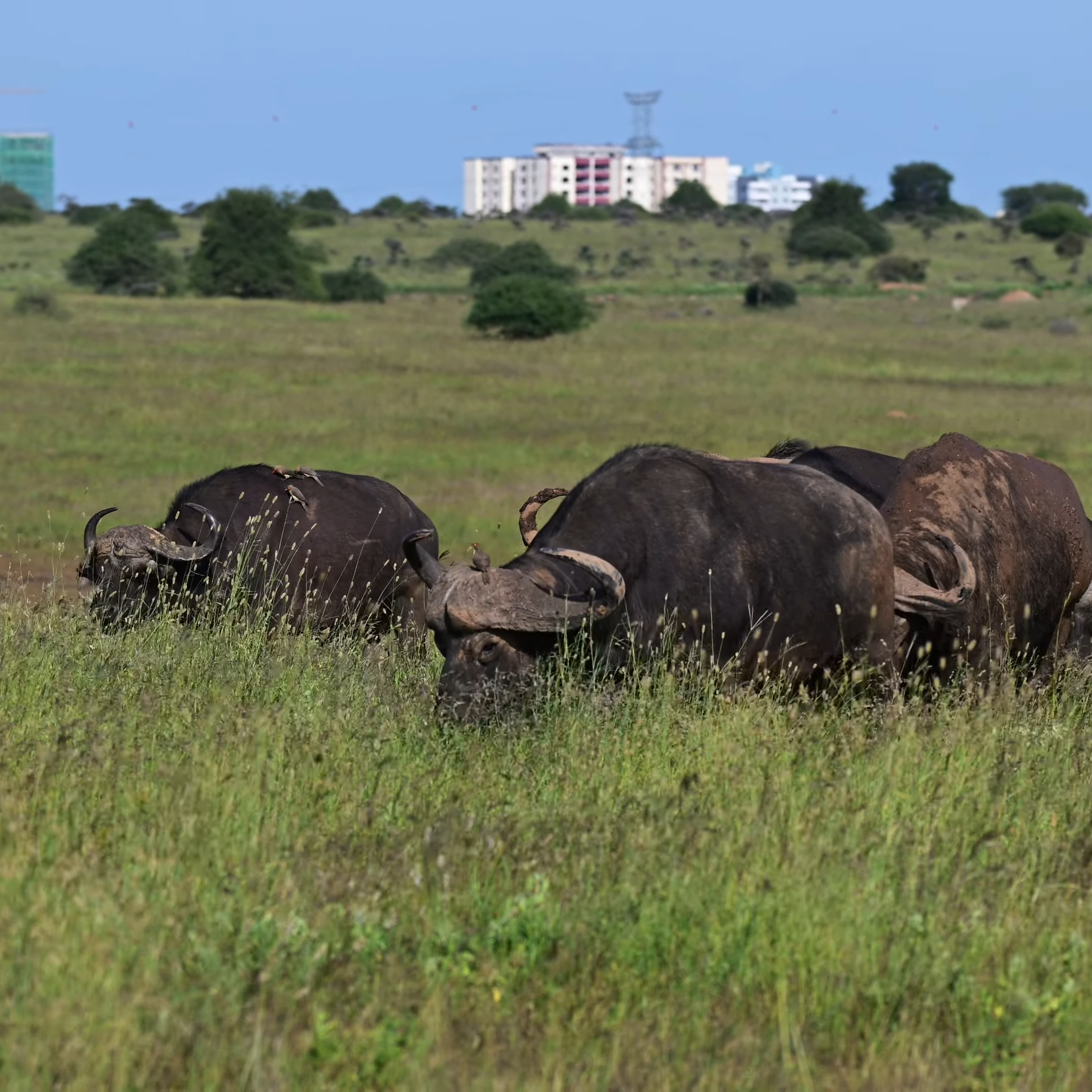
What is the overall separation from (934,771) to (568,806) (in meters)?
1.47

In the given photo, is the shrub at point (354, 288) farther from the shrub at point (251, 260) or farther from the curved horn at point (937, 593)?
the curved horn at point (937, 593)

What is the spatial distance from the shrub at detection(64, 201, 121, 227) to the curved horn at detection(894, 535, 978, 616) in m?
78.6

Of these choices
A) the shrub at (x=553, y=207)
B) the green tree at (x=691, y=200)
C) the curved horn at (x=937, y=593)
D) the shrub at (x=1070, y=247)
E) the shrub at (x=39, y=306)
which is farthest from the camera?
the green tree at (x=691, y=200)

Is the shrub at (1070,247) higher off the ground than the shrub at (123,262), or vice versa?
the shrub at (1070,247)

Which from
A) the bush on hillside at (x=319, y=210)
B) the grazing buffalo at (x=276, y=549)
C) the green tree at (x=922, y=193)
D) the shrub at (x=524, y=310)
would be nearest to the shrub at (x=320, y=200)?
the bush on hillside at (x=319, y=210)

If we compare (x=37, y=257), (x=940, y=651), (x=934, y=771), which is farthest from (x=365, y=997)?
(x=37, y=257)

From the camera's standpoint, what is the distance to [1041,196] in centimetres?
12700

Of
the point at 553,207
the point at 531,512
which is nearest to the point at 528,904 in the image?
the point at 531,512

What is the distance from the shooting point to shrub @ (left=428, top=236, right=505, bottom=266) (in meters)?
71.1

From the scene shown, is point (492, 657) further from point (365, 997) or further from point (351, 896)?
point (365, 997)

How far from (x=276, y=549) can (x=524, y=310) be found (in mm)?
32250

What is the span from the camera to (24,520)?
743 inches

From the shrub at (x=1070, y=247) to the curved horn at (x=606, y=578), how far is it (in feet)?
236

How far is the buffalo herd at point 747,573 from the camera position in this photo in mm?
7180
